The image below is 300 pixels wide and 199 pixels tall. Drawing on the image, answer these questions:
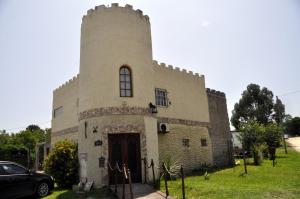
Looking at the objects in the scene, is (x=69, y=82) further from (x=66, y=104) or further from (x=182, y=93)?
(x=182, y=93)

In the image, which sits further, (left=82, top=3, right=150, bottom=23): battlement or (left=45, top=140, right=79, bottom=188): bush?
(left=82, top=3, right=150, bottom=23): battlement

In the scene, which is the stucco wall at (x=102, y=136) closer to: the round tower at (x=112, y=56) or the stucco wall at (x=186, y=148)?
the round tower at (x=112, y=56)

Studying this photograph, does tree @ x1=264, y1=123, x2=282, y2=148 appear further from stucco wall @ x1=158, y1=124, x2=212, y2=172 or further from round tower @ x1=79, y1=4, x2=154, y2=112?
round tower @ x1=79, y1=4, x2=154, y2=112

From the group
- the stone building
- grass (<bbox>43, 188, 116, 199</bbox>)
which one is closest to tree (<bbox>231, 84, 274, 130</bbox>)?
the stone building

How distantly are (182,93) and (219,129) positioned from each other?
5265 millimetres

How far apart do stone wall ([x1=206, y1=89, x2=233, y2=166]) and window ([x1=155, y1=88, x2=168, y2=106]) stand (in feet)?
17.4

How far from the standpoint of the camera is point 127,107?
1268 cm

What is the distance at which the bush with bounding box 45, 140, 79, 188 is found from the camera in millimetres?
13062

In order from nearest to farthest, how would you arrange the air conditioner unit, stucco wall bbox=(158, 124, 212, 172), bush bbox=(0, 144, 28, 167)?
the air conditioner unit < stucco wall bbox=(158, 124, 212, 172) < bush bbox=(0, 144, 28, 167)

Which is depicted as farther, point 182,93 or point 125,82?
point 182,93

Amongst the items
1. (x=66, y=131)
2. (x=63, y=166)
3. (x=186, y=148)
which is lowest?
(x=63, y=166)

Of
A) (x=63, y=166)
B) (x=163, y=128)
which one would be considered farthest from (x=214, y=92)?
(x=63, y=166)

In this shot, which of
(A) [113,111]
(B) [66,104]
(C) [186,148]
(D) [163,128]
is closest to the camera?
(A) [113,111]

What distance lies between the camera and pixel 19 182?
33.3ft
